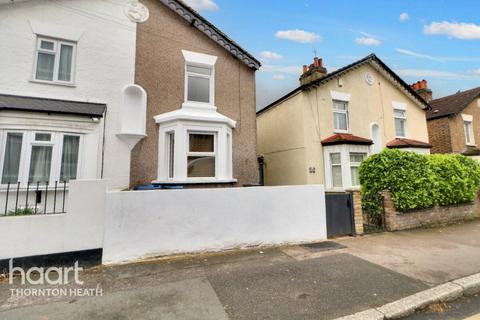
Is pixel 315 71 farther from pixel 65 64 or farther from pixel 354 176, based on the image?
pixel 65 64

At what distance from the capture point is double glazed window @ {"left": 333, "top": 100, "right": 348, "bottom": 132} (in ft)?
40.9

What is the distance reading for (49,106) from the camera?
21.2ft

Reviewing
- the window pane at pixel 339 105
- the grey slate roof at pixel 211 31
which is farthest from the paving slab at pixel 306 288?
the window pane at pixel 339 105

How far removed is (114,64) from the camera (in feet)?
25.5

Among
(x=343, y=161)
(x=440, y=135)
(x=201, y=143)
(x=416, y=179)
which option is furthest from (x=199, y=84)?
(x=440, y=135)

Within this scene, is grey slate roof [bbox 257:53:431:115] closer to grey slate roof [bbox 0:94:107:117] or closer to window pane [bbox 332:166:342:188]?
window pane [bbox 332:166:342:188]

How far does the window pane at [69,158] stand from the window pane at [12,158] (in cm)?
98

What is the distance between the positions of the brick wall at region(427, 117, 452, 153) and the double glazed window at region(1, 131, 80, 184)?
20.9 meters

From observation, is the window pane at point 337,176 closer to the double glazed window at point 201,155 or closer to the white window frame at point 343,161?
the white window frame at point 343,161

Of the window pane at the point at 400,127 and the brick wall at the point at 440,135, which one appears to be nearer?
the window pane at the point at 400,127

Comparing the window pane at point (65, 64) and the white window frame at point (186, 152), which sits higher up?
the window pane at point (65, 64)

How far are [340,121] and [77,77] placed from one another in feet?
39.3

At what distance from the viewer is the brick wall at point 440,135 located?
1565 centimetres

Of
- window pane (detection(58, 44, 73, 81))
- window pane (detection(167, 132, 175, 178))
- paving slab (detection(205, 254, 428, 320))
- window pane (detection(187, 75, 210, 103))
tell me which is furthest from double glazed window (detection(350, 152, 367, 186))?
window pane (detection(58, 44, 73, 81))
